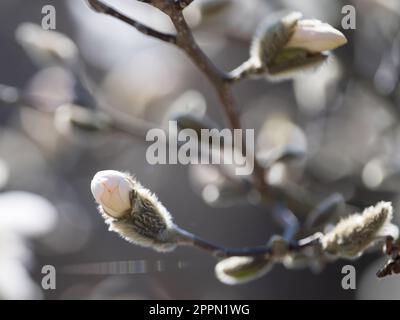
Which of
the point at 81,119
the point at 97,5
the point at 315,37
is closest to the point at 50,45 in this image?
the point at 81,119

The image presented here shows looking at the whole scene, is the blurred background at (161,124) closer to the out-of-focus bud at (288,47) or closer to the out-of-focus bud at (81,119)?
the out-of-focus bud at (81,119)

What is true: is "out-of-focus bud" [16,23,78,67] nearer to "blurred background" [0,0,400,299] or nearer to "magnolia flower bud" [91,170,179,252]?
"blurred background" [0,0,400,299]

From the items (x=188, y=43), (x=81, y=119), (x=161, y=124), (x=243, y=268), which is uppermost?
(x=161, y=124)

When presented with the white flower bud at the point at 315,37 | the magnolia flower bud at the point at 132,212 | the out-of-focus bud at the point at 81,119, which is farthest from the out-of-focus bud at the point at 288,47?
the out-of-focus bud at the point at 81,119

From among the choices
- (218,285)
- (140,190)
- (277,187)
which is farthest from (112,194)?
(218,285)

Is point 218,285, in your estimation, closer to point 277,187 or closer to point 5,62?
point 277,187

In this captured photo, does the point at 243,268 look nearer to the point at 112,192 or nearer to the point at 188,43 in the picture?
the point at 112,192

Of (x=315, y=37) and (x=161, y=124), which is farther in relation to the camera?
(x=161, y=124)
